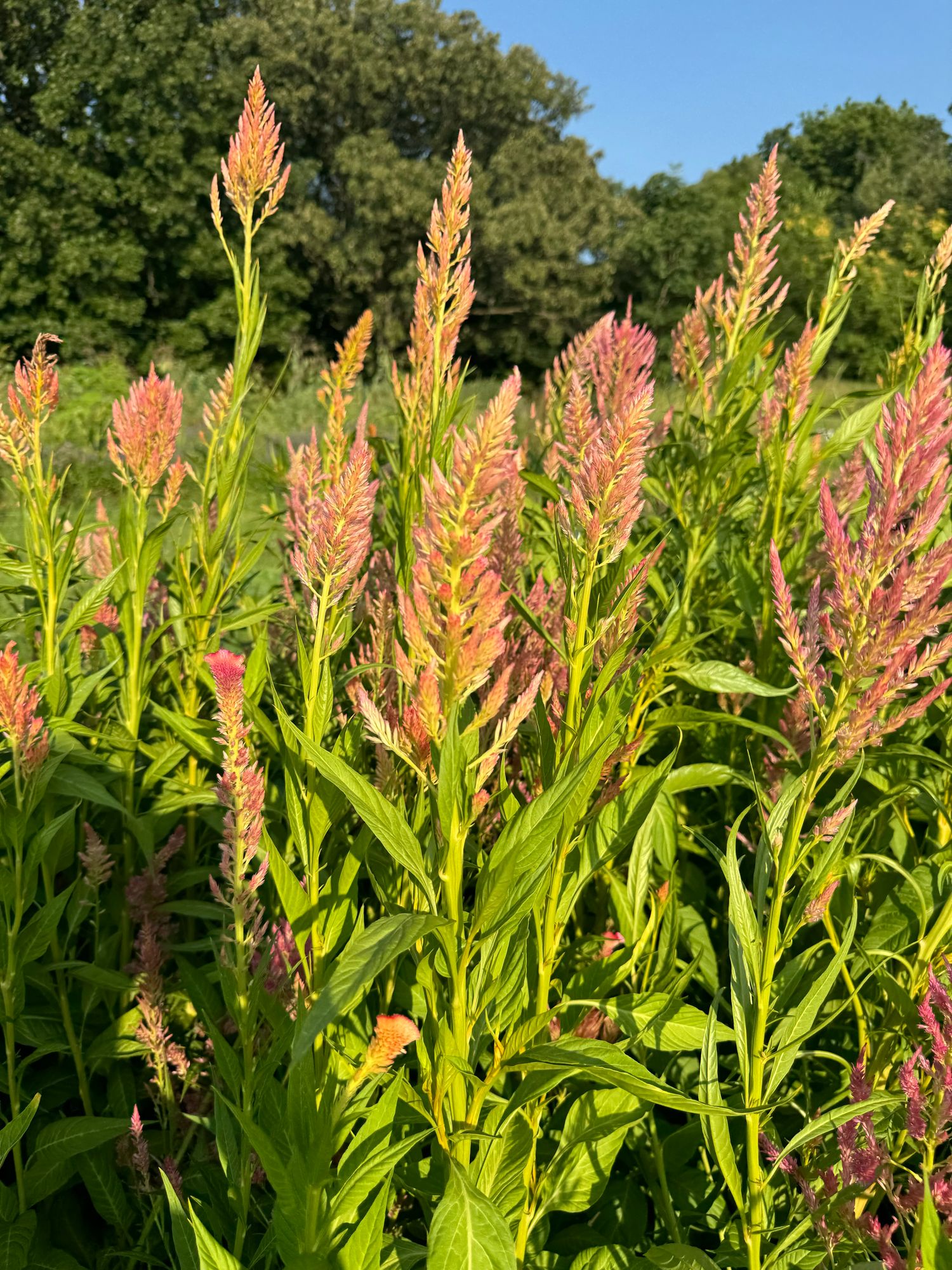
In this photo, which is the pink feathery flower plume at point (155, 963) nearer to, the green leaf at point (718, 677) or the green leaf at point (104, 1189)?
the green leaf at point (104, 1189)

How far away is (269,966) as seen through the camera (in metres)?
1.29

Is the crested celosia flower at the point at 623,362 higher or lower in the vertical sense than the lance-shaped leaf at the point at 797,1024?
higher

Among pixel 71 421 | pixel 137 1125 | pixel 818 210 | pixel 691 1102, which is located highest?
pixel 818 210

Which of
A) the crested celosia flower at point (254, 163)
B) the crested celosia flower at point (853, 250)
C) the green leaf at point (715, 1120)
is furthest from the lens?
the crested celosia flower at point (853, 250)

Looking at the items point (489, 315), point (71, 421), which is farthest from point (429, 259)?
point (489, 315)

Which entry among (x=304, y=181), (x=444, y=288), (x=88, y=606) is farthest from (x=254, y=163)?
(x=304, y=181)

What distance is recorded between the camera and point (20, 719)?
1.22 meters

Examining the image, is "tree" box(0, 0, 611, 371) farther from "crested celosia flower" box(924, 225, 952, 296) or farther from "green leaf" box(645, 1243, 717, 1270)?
"green leaf" box(645, 1243, 717, 1270)

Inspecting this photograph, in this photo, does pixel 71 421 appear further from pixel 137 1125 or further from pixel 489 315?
pixel 489 315

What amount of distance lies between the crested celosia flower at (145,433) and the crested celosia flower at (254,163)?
0.36 m

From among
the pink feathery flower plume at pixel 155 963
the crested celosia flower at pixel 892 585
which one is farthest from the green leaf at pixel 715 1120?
the pink feathery flower plume at pixel 155 963

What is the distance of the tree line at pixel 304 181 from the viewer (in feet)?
85.3

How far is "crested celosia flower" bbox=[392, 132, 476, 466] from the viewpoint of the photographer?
1396 mm

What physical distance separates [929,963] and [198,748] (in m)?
1.25
